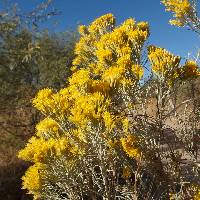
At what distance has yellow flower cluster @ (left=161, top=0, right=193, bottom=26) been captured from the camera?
8.58 metres

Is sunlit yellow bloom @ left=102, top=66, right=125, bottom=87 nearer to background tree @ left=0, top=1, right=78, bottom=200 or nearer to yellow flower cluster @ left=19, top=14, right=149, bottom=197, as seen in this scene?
yellow flower cluster @ left=19, top=14, right=149, bottom=197

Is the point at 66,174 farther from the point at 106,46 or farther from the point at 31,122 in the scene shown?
the point at 31,122

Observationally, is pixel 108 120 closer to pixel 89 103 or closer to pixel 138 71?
pixel 89 103

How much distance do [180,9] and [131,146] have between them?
465cm

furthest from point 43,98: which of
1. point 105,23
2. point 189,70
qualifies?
point 105,23

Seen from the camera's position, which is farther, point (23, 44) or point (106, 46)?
point (23, 44)

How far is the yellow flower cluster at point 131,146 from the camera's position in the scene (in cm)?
488

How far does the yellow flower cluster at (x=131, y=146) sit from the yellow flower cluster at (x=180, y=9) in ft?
14.7

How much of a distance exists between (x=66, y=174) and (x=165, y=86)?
5.31 ft

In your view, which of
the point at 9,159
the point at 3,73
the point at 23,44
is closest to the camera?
the point at 9,159

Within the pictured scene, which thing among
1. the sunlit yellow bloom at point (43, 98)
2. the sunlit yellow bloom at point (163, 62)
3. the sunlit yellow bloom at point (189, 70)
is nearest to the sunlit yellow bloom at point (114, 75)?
the sunlit yellow bloom at point (163, 62)

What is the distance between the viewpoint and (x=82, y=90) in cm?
479

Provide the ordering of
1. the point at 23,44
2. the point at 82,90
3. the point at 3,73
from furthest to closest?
the point at 23,44
the point at 3,73
the point at 82,90

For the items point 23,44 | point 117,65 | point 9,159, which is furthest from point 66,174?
point 23,44
